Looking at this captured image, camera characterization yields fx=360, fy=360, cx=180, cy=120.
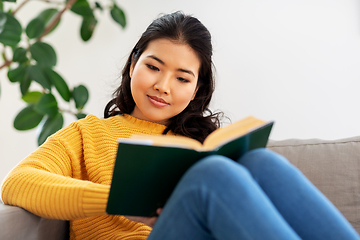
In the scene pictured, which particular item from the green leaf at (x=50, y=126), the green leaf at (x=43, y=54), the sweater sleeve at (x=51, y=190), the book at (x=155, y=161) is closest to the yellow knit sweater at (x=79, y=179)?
the sweater sleeve at (x=51, y=190)

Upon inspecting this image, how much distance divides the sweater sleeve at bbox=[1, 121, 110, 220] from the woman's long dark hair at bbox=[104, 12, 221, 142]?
0.42 metres

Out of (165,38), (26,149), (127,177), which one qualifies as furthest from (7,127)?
(127,177)

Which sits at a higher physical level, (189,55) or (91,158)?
(189,55)

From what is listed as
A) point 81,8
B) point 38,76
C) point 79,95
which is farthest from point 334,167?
point 81,8

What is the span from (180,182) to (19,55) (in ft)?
5.14

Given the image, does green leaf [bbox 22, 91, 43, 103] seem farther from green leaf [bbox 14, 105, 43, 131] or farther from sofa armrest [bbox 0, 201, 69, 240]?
sofa armrest [bbox 0, 201, 69, 240]

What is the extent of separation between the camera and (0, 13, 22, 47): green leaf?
1.79m

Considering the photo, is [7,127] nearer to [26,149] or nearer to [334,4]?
[26,149]

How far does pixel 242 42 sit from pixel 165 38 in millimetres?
961

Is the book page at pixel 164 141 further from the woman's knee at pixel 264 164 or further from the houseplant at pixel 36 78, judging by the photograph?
the houseplant at pixel 36 78

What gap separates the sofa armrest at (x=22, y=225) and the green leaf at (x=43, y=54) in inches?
43.0

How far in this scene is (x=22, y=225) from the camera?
3.01 ft

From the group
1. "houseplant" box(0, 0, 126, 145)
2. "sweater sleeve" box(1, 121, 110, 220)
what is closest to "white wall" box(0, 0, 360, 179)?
"houseplant" box(0, 0, 126, 145)

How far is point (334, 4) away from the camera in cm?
197
